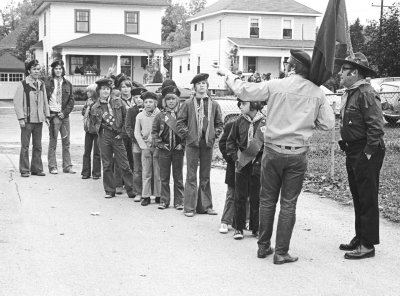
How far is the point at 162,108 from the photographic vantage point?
30.7 feet

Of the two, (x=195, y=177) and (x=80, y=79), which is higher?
(x=80, y=79)

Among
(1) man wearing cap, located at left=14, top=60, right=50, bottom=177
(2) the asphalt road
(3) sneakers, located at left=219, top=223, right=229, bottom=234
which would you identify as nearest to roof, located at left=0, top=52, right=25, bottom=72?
(1) man wearing cap, located at left=14, top=60, right=50, bottom=177

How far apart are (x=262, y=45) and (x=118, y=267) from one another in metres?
43.3

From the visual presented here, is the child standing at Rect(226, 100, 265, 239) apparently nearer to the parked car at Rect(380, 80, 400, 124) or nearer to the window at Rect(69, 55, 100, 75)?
the parked car at Rect(380, 80, 400, 124)

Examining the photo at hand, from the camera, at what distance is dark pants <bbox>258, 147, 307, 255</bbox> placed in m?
6.46

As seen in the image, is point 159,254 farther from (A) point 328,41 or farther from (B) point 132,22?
(B) point 132,22

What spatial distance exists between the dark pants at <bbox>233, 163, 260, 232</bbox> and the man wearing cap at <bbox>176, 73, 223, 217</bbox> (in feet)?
3.89

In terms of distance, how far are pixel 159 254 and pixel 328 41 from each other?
2837 mm

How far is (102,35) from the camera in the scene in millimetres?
45750

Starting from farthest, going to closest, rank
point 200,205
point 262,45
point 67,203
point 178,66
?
point 178,66
point 262,45
point 67,203
point 200,205

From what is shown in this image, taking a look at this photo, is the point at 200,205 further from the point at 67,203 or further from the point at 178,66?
the point at 178,66

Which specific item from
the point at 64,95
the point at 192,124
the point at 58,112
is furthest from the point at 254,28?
the point at 192,124

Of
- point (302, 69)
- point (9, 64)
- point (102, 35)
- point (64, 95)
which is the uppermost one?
point (102, 35)

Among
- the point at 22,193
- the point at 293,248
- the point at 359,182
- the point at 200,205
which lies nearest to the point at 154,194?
the point at 200,205
